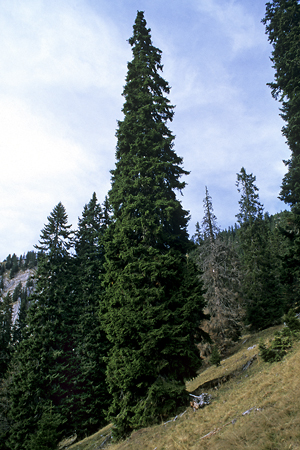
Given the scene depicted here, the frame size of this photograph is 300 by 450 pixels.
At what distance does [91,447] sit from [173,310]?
30.7 ft

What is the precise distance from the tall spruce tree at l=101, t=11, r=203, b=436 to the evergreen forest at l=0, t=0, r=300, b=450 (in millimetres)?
61

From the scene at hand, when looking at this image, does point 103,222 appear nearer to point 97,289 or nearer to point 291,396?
point 97,289

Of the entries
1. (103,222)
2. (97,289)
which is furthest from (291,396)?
(103,222)

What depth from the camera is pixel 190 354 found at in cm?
1166

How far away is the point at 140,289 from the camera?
12.2m

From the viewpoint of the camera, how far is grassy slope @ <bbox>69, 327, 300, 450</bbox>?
585 centimetres

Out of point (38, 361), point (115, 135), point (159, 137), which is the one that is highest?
point (115, 135)

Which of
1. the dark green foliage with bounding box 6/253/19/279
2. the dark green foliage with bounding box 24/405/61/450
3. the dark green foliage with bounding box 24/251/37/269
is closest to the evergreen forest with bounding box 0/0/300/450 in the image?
the dark green foliage with bounding box 24/405/61/450

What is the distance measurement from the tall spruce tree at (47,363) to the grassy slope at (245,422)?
914cm

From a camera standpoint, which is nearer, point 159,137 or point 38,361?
point 159,137

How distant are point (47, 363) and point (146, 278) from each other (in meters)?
12.3

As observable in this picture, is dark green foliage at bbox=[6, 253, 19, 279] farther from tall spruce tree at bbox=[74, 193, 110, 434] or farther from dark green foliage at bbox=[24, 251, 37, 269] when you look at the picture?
tall spruce tree at bbox=[74, 193, 110, 434]

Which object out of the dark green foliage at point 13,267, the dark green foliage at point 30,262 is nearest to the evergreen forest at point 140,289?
the dark green foliage at point 13,267

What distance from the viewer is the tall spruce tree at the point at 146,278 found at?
444 inches
